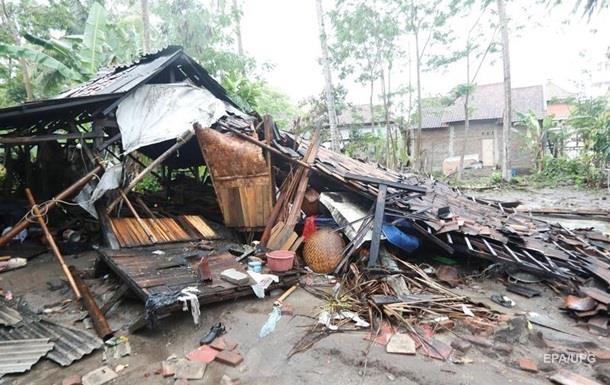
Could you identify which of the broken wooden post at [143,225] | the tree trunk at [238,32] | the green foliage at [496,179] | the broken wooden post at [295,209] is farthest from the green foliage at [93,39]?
the green foliage at [496,179]

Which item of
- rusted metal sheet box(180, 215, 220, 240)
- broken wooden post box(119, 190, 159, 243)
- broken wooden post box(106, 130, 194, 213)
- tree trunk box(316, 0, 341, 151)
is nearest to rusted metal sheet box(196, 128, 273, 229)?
broken wooden post box(106, 130, 194, 213)

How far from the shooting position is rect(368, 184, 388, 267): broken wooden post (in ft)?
17.0

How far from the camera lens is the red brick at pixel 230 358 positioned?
3.46 m

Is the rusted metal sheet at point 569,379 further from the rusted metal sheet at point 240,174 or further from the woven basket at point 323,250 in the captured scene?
the rusted metal sheet at point 240,174

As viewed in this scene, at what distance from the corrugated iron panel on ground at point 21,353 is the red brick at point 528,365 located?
4972mm

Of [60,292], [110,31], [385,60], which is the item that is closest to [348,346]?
[60,292]

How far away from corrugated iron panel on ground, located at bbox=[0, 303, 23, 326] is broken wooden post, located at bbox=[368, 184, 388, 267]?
15.5 feet

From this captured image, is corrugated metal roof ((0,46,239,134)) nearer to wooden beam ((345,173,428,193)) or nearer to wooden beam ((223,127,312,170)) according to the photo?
wooden beam ((223,127,312,170))

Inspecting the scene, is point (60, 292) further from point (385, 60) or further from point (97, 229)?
point (385, 60)

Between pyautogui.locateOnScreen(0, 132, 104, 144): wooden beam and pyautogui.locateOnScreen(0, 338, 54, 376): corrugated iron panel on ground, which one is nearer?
pyautogui.locateOnScreen(0, 338, 54, 376): corrugated iron panel on ground

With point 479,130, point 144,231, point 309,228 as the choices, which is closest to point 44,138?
point 144,231

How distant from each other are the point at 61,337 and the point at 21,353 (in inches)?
15.4

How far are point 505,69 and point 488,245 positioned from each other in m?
13.6

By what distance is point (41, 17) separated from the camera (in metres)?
13.3
